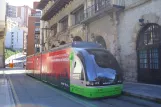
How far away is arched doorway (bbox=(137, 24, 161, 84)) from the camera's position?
14977 mm

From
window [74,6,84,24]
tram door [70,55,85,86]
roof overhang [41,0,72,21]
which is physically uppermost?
roof overhang [41,0,72,21]

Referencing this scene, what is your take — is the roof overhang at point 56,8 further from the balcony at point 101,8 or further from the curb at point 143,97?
the curb at point 143,97

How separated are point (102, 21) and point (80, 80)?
1099 centimetres

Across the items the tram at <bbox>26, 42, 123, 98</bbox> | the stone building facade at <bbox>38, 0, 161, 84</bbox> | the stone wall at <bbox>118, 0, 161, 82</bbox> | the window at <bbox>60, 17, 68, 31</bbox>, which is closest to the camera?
the tram at <bbox>26, 42, 123, 98</bbox>

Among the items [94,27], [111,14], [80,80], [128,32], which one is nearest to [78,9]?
[94,27]

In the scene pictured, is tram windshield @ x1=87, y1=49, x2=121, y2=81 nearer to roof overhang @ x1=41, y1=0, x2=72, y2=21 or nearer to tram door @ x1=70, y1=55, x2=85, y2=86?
tram door @ x1=70, y1=55, x2=85, y2=86

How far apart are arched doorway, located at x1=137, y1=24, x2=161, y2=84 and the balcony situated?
9.62 ft

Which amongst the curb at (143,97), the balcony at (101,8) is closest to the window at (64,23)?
the balcony at (101,8)

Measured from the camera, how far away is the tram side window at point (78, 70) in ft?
36.0

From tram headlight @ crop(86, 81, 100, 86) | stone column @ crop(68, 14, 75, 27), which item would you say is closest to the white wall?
stone column @ crop(68, 14, 75, 27)

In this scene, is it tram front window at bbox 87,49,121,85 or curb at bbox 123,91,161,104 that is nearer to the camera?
curb at bbox 123,91,161,104

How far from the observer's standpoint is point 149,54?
1573 centimetres

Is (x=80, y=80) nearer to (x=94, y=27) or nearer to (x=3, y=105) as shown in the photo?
(x=3, y=105)

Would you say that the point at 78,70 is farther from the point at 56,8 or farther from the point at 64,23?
the point at 56,8
